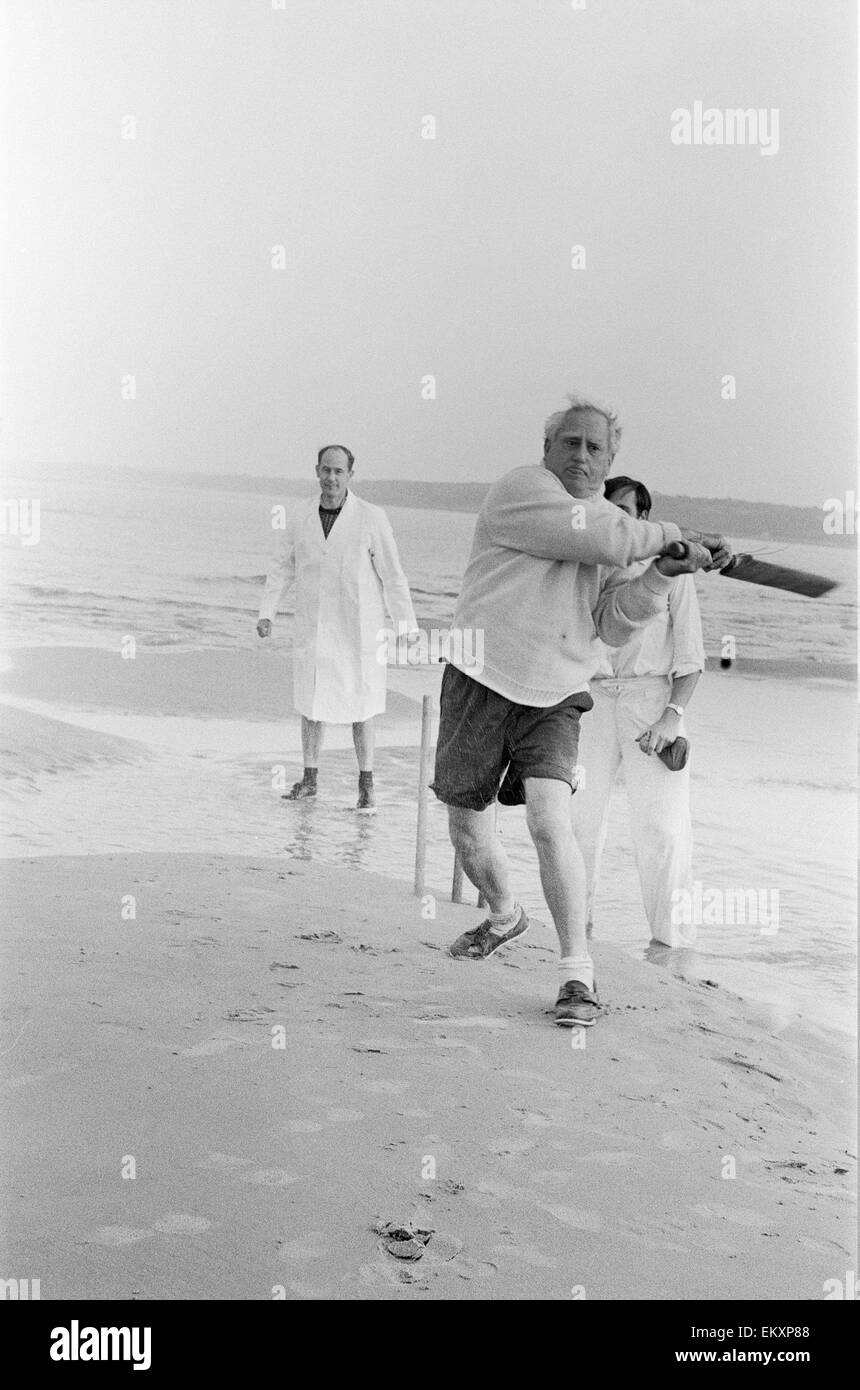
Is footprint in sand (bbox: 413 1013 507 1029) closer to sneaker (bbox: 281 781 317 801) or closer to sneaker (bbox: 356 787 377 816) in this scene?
sneaker (bbox: 356 787 377 816)

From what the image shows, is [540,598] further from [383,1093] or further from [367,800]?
[367,800]

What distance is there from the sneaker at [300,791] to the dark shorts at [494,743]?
206 cm

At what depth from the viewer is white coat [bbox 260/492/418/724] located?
424cm

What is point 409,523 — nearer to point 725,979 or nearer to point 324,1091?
point 725,979

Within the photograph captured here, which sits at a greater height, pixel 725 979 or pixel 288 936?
pixel 288 936

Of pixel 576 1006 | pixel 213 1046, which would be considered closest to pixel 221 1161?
pixel 213 1046

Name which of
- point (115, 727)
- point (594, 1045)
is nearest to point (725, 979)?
point (594, 1045)

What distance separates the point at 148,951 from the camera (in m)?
2.52

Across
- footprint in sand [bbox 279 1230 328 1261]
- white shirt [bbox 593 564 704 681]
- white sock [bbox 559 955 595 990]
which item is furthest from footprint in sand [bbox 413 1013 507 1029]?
white shirt [bbox 593 564 704 681]

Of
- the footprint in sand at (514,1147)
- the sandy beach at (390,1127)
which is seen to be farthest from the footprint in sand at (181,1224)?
the footprint in sand at (514,1147)

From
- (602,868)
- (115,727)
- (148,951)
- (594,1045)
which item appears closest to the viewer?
(594,1045)

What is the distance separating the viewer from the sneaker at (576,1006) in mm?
2199

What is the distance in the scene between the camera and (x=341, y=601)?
4.32 m
